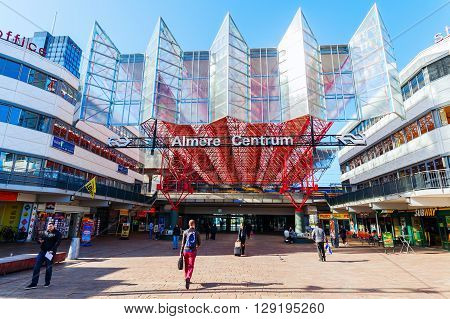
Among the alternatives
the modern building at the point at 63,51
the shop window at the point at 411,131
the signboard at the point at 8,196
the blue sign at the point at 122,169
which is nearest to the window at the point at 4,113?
the signboard at the point at 8,196

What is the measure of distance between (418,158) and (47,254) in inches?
884

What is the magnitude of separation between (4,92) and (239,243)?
1961 centimetres

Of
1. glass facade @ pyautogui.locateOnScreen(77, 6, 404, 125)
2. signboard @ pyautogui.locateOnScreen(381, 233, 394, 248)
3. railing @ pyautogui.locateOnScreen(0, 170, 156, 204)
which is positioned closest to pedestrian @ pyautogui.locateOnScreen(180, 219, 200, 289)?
glass facade @ pyautogui.locateOnScreen(77, 6, 404, 125)

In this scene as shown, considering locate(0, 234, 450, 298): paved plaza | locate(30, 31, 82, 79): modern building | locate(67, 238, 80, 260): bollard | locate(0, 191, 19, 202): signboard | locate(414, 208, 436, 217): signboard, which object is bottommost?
locate(0, 234, 450, 298): paved plaza

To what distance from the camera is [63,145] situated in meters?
23.1

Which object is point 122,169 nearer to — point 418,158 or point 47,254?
point 47,254

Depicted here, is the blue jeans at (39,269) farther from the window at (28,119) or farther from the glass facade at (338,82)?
the glass facade at (338,82)

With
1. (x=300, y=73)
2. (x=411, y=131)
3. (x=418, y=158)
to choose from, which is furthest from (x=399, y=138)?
(x=300, y=73)

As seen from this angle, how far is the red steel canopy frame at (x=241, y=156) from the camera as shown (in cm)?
2445

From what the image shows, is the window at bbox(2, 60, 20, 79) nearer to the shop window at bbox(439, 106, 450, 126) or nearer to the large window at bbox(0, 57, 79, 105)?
the large window at bbox(0, 57, 79, 105)

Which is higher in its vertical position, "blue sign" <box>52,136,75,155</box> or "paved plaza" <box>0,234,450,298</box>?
"blue sign" <box>52,136,75,155</box>

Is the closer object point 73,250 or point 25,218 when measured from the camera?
point 73,250

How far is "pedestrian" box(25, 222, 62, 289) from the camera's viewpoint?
22.8ft
